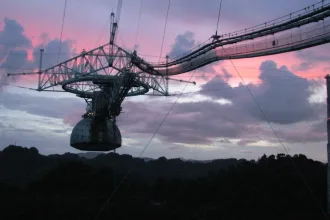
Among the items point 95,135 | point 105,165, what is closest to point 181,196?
point 95,135

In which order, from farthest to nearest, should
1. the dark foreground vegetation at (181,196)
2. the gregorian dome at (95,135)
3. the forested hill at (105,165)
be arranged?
the forested hill at (105,165)
the dark foreground vegetation at (181,196)
the gregorian dome at (95,135)

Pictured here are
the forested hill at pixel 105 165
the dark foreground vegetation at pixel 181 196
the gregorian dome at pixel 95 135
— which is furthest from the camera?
the forested hill at pixel 105 165

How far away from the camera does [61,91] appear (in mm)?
55938

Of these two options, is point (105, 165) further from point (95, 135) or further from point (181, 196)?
point (95, 135)

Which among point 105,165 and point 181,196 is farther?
point 105,165

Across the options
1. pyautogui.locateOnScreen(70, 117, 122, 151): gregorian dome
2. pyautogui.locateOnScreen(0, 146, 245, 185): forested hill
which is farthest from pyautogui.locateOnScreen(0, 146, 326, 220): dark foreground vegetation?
pyautogui.locateOnScreen(0, 146, 245, 185): forested hill

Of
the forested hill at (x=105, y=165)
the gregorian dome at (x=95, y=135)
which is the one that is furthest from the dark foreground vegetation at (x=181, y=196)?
the forested hill at (x=105, y=165)

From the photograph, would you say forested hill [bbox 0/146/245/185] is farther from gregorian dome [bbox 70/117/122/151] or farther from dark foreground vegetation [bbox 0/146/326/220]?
gregorian dome [bbox 70/117/122/151]

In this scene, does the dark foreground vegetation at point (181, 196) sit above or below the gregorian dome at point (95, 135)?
below

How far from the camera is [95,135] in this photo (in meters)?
56.4

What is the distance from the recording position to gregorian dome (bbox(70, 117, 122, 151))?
5612 centimetres

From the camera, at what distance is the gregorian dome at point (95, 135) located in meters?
56.1

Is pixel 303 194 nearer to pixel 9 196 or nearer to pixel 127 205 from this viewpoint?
pixel 127 205

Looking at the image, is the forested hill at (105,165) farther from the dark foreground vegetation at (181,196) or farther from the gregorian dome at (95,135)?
the gregorian dome at (95,135)
